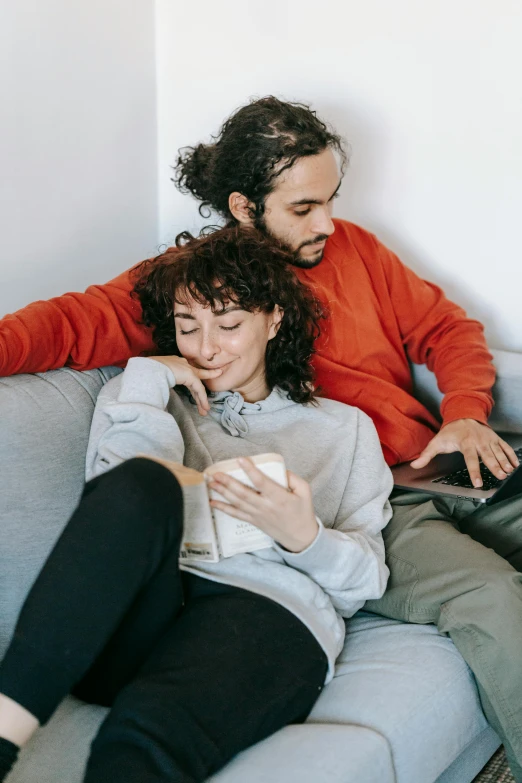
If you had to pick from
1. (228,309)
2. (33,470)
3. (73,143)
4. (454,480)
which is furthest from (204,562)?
(73,143)

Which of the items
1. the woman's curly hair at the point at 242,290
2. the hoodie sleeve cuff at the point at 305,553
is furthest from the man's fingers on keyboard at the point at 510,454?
the hoodie sleeve cuff at the point at 305,553

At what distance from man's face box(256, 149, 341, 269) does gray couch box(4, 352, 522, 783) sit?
0.56 meters

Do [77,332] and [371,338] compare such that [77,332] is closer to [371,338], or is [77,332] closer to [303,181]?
[303,181]

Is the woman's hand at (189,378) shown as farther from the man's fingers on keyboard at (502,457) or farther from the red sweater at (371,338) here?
the man's fingers on keyboard at (502,457)

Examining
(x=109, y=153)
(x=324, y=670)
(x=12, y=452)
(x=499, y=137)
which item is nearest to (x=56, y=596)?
(x=12, y=452)

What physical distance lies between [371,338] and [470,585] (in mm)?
701

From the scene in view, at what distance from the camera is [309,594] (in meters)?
1.28

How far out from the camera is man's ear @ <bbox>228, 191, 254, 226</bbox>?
185 centimetres

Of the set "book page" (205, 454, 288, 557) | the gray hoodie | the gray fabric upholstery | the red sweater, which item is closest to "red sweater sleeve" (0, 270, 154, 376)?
the red sweater

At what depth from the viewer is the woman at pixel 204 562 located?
39.8 inches

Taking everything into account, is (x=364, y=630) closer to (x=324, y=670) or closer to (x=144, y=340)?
(x=324, y=670)

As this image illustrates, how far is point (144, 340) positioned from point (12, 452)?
1.42ft

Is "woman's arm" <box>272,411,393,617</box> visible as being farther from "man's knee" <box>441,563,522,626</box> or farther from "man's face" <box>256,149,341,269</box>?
"man's face" <box>256,149,341,269</box>

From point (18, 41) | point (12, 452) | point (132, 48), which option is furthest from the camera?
point (132, 48)
